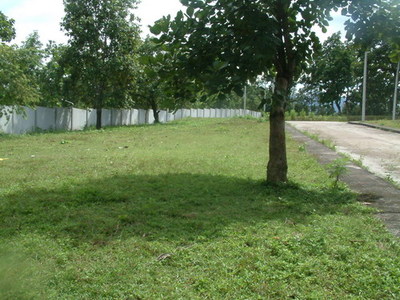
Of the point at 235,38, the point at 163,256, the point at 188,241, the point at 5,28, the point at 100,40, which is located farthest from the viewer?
the point at 100,40

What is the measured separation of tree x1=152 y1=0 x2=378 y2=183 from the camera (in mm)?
5188

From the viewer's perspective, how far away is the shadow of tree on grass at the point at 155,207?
4156 mm

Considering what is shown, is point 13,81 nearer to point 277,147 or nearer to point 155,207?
point 277,147

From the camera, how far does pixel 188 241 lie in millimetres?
3850

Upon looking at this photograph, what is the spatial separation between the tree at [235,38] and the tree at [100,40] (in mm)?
18134

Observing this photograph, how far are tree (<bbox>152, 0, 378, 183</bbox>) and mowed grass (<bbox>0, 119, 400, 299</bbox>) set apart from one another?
1299mm

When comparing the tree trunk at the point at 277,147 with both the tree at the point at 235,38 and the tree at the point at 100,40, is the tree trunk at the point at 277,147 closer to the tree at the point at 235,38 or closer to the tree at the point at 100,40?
the tree at the point at 235,38

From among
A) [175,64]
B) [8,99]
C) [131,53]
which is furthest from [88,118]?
[175,64]

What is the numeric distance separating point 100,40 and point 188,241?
21.5 meters

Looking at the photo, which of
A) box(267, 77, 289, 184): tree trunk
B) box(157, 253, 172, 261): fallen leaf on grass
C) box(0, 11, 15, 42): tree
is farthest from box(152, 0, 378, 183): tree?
box(0, 11, 15, 42): tree

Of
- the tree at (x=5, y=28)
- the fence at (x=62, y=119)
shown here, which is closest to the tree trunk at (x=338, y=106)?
the fence at (x=62, y=119)

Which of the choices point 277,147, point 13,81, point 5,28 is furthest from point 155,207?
point 5,28

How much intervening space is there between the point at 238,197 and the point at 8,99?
540 inches

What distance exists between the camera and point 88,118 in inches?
1077
